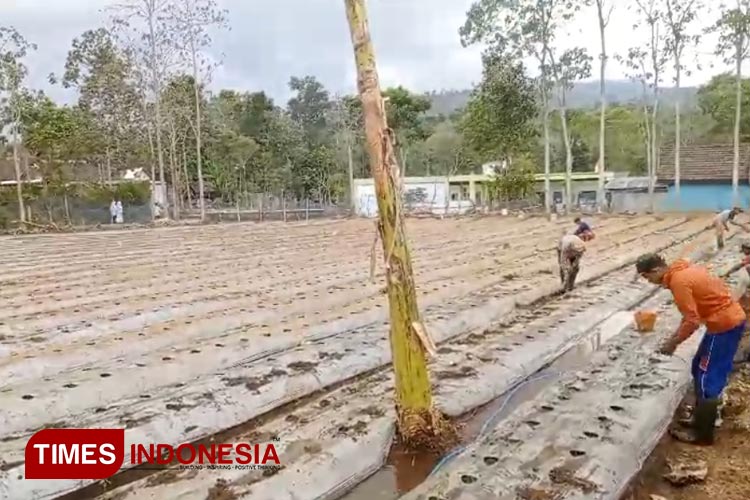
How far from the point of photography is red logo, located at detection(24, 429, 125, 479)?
11.5ft

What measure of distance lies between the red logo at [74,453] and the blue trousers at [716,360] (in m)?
3.17

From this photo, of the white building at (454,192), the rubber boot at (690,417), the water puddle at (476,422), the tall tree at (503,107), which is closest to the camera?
the water puddle at (476,422)

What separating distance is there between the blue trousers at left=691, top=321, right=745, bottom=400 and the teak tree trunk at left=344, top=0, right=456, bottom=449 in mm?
1527

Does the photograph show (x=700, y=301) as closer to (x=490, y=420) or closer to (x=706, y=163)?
(x=490, y=420)

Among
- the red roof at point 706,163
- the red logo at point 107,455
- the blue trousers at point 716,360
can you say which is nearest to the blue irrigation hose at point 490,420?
the red logo at point 107,455

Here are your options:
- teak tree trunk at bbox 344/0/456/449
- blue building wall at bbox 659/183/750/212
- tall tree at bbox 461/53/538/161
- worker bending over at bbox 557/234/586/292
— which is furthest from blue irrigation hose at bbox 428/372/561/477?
tall tree at bbox 461/53/538/161

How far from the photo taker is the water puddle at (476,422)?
12.2ft

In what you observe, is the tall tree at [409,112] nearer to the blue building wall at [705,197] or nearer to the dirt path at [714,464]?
the blue building wall at [705,197]

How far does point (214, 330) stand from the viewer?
6480mm

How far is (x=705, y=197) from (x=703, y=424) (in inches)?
1143

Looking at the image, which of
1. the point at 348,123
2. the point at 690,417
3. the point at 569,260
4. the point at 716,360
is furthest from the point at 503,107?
the point at 716,360

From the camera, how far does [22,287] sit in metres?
9.18

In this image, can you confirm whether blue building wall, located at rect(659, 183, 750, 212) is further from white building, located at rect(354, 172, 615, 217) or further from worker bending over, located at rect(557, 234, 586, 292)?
worker bending over, located at rect(557, 234, 586, 292)

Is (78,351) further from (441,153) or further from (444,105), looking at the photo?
(444,105)
